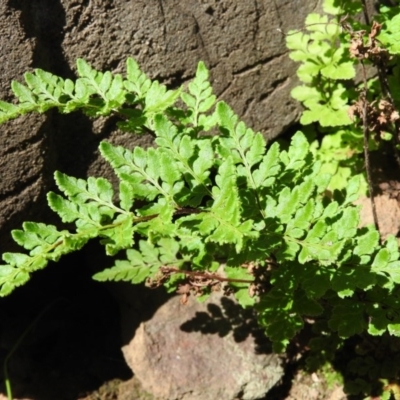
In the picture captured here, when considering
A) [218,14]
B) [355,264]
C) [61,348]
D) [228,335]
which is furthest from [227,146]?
[61,348]

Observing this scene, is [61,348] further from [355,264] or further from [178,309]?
[355,264]

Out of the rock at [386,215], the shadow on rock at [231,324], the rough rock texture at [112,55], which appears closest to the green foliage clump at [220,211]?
the rough rock texture at [112,55]

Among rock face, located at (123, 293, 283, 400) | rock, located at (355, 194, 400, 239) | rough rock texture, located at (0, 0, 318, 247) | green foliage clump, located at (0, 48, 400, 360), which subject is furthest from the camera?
rock, located at (355, 194, 400, 239)

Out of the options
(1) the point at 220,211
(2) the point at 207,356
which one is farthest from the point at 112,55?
(2) the point at 207,356

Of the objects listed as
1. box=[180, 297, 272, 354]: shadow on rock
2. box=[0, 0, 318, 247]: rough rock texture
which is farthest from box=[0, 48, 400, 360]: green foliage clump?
box=[180, 297, 272, 354]: shadow on rock

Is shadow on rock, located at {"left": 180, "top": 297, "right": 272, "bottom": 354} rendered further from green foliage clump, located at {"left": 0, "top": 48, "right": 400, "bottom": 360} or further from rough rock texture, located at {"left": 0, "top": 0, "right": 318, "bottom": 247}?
rough rock texture, located at {"left": 0, "top": 0, "right": 318, "bottom": 247}

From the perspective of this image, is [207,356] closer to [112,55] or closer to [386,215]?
[386,215]

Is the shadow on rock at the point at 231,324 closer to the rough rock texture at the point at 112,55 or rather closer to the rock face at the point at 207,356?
the rock face at the point at 207,356
